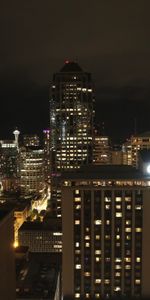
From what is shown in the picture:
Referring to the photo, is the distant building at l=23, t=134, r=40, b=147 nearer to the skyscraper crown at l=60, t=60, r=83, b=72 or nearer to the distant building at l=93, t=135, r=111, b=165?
the distant building at l=93, t=135, r=111, b=165

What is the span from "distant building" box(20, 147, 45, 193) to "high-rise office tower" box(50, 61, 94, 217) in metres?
19.2

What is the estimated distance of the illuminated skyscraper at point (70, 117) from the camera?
52.5 meters

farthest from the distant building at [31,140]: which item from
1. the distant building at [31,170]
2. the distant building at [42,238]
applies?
the distant building at [42,238]

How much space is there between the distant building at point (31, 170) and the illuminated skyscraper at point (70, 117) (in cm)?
1916

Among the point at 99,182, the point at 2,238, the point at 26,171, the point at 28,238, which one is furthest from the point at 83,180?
the point at 26,171

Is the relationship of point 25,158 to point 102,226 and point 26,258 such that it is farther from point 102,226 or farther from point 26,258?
point 102,226

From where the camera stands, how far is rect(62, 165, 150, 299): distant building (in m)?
23.5

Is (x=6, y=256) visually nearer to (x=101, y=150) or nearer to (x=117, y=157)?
(x=101, y=150)

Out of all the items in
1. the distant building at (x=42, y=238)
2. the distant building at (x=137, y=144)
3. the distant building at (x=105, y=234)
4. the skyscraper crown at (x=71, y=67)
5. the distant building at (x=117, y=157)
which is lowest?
the distant building at (x=42, y=238)

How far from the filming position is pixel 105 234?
23844mm

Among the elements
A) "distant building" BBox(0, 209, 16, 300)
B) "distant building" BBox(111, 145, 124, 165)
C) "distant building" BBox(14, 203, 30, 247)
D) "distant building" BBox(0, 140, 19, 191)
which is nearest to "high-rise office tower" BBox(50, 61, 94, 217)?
"distant building" BBox(14, 203, 30, 247)

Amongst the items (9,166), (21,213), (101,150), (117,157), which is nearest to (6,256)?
(21,213)

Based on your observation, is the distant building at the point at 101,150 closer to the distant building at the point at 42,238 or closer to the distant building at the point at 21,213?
the distant building at the point at 21,213

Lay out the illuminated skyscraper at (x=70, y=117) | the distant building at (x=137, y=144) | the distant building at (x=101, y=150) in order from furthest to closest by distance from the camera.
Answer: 1. the distant building at (x=101, y=150)
2. the distant building at (x=137, y=144)
3. the illuminated skyscraper at (x=70, y=117)
